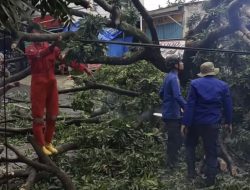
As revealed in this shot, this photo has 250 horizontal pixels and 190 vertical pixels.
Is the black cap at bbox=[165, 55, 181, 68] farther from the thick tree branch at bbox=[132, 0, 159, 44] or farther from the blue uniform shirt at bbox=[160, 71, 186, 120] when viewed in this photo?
the thick tree branch at bbox=[132, 0, 159, 44]

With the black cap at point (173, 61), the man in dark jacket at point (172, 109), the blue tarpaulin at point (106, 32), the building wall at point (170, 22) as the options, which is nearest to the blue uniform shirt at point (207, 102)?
the man in dark jacket at point (172, 109)

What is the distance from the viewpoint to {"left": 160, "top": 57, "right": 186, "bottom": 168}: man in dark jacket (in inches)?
242

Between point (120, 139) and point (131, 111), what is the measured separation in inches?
48.4

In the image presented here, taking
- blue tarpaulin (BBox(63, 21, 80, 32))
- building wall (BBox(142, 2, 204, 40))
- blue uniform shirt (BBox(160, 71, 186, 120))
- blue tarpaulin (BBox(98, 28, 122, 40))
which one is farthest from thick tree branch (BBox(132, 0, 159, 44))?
building wall (BBox(142, 2, 204, 40))

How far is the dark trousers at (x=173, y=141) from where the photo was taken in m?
6.31

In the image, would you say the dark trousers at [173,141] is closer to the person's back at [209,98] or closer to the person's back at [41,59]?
the person's back at [209,98]

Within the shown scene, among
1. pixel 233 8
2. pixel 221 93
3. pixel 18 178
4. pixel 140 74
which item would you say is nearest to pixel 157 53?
pixel 140 74

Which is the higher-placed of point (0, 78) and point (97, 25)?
Result: point (97, 25)

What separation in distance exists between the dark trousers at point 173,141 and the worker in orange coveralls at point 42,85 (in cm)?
171

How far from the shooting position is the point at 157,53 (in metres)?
8.01

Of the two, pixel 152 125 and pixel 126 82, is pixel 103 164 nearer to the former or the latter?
pixel 152 125

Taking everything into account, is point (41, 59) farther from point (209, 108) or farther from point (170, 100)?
point (209, 108)

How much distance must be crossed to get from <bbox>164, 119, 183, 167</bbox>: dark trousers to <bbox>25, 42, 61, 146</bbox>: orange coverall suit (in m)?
1.74

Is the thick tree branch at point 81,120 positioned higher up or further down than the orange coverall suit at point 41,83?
further down
